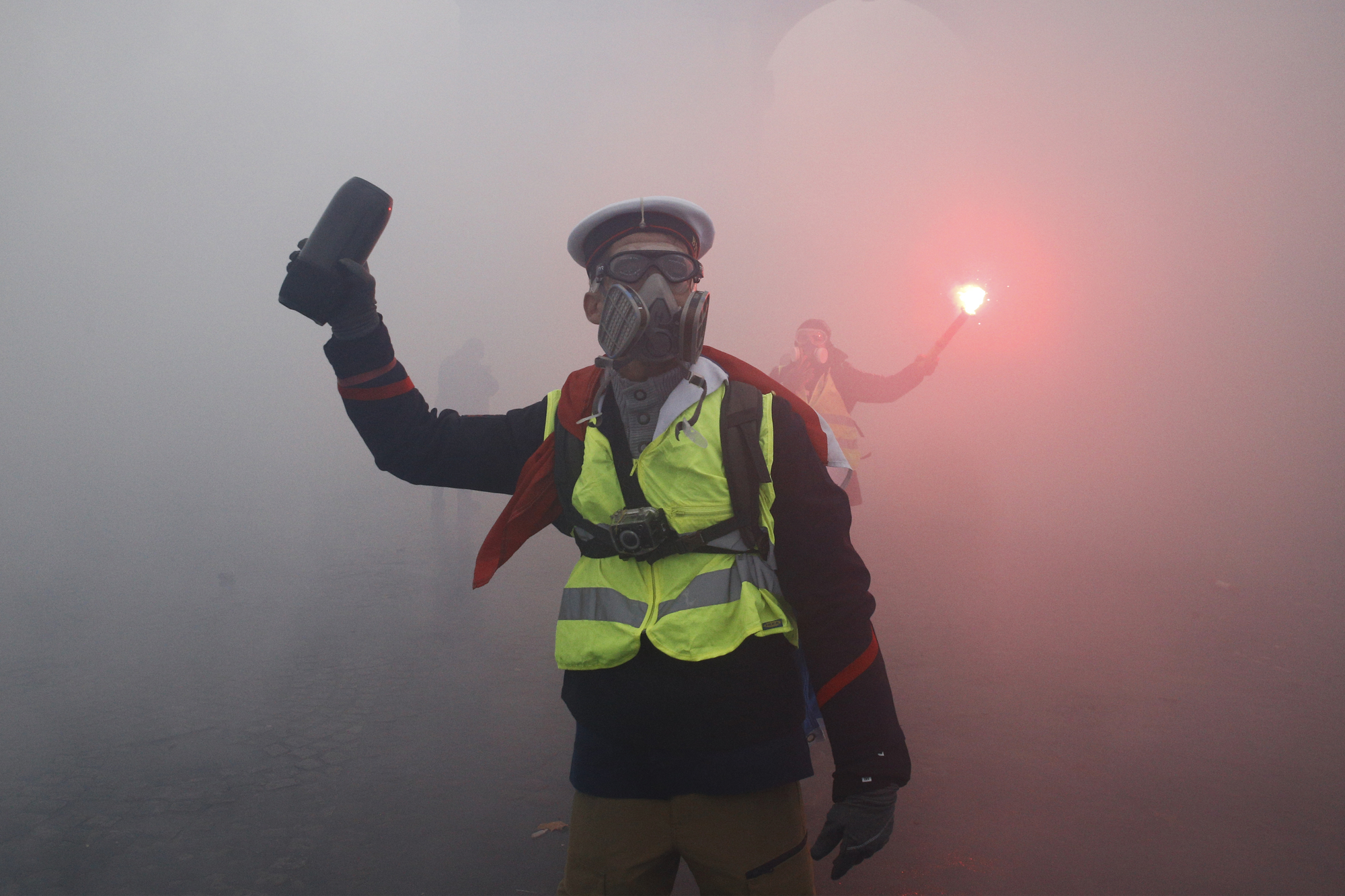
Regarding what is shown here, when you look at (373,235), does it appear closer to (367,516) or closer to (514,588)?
(514,588)

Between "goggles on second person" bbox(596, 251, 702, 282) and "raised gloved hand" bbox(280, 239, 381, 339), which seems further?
"goggles on second person" bbox(596, 251, 702, 282)

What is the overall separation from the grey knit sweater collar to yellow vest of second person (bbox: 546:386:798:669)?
7cm

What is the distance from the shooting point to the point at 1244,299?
27.3ft

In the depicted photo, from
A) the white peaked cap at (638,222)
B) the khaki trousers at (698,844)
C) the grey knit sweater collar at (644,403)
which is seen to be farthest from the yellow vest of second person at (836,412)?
the khaki trousers at (698,844)

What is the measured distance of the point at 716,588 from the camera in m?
1.41

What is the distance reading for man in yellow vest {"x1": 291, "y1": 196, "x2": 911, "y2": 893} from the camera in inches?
54.6

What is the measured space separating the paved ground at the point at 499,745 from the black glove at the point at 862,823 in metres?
1.42

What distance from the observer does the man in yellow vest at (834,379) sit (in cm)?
509

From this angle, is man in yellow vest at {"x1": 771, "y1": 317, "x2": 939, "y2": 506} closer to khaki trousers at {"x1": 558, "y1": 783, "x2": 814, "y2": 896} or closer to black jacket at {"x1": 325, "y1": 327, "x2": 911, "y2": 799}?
black jacket at {"x1": 325, "y1": 327, "x2": 911, "y2": 799}

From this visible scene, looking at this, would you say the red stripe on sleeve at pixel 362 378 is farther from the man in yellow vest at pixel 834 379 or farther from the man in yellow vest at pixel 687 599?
the man in yellow vest at pixel 834 379

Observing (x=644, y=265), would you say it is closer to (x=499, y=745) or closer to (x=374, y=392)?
(x=374, y=392)

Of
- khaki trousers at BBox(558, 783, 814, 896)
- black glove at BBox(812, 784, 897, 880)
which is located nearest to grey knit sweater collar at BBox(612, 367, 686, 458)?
khaki trousers at BBox(558, 783, 814, 896)

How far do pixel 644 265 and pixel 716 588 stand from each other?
2.30 ft

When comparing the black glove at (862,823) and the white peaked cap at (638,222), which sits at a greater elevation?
the white peaked cap at (638,222)
